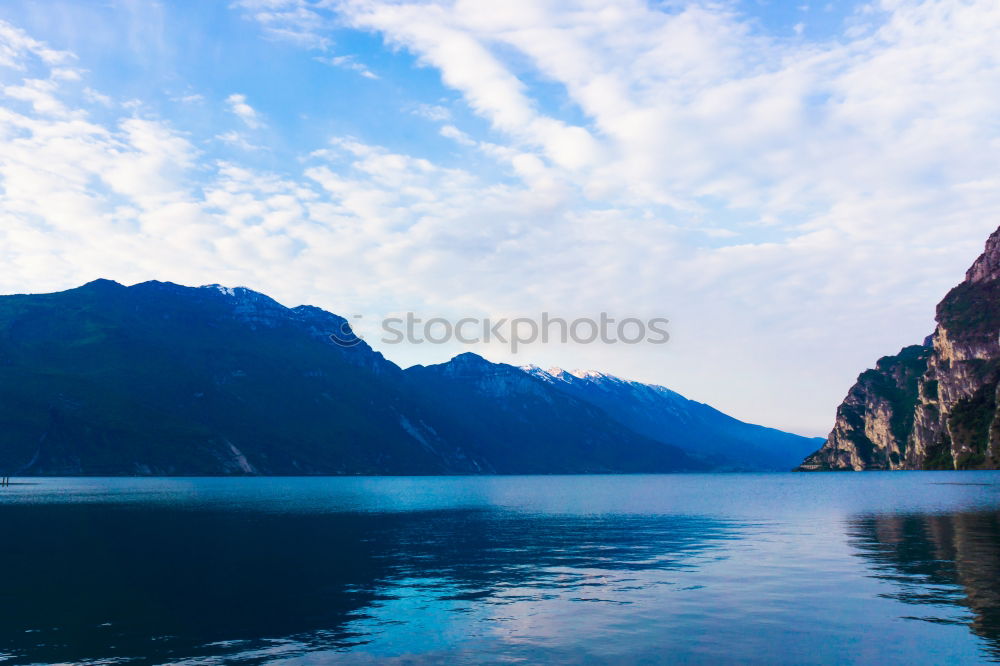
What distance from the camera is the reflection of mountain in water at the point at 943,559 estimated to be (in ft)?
133

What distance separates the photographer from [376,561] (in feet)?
202

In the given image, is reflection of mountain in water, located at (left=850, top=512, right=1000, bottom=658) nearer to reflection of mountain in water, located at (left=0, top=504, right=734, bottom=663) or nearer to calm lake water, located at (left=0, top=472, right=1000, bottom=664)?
calm lake water, located at (left=0, top=472, right=1000, bottom=664)

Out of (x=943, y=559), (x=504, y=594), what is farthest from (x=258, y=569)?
(x=943, y=559)

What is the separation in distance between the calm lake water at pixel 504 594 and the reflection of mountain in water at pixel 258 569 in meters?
0.21

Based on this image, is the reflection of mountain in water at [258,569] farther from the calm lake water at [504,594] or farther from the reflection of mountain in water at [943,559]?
the reflection of mountain in water at [943,559]

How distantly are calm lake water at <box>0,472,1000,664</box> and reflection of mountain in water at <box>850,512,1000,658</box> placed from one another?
25 centimetres

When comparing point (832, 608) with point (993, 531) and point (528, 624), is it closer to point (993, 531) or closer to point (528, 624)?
point (528, 624)

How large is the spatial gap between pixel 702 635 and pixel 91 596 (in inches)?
1414

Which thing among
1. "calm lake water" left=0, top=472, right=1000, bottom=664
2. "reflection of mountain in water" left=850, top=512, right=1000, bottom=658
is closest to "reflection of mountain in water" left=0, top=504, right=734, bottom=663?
"calm lake water" left=0, top=472, right=1000, bottom=664

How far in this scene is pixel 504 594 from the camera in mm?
45625

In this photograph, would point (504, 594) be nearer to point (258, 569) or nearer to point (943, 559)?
point (258, 569)

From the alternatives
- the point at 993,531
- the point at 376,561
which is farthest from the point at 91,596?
the point at 993,531

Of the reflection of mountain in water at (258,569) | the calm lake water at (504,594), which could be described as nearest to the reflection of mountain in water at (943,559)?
the calm lake water at (504,594)

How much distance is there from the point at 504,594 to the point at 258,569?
21.6m
